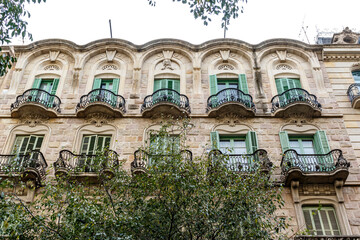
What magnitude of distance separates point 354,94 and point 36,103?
13.3 metres

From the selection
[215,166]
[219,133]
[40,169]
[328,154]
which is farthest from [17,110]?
[328,154]

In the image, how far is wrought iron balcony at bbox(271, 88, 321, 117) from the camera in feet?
54.2

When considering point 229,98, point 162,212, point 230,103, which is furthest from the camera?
point 229,98

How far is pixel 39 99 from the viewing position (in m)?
17.1

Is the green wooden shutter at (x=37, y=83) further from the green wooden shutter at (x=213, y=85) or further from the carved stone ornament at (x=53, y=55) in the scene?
the green wooden shutter at (x=213, y=85)

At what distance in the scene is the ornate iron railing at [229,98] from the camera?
16.9 meters

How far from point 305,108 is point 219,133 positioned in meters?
3.66

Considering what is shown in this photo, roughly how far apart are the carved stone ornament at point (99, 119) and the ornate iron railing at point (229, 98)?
417 centimetres

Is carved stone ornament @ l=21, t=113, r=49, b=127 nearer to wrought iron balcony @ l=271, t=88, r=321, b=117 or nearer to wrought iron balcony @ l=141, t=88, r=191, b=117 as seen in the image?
wrought iron balcony @ l=141, t=88, r=191, b=117

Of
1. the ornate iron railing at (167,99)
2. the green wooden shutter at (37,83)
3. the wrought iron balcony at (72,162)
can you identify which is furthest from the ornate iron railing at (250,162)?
the green wooden shutter at (37,83)

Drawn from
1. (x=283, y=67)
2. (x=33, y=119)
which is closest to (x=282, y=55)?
(x=283, y=67)

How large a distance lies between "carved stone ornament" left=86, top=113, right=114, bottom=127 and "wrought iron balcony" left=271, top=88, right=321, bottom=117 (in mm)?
6869

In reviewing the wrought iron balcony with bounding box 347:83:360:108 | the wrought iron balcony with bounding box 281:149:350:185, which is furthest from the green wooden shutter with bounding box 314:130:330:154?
the wrought iron balcony with bounding box 347:83:360:108

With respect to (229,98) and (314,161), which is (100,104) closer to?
(229,98)
